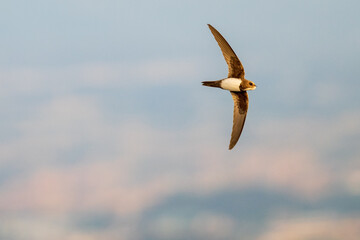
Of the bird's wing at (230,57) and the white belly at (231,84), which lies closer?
the bird's wing at (230,57)

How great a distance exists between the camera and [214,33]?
28562mm

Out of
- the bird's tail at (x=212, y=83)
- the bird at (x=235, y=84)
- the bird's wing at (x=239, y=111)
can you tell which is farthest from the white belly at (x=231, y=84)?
the bird's wing at (x=239, y=111)

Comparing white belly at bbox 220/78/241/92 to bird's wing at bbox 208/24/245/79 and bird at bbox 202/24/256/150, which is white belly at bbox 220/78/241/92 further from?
bird's wing at bbox 208/24/245/79

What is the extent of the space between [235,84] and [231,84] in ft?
0.70

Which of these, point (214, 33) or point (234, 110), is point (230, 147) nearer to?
point (234, 110)

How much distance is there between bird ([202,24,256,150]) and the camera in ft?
93.6

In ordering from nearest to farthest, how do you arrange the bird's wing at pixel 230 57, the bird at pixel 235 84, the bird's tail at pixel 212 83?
the bird's wing at pixel 230 57 < the bird at pixel 235 84 < the bird's tail at pixel 212 83

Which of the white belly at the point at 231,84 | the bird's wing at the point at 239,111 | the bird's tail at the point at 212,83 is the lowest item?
the bird's wing at the point at 239,111

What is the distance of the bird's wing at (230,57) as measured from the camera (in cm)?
2841

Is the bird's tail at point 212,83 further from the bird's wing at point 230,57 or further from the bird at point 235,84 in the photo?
the bird's wing at point 230,57

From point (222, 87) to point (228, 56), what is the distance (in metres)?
1.72

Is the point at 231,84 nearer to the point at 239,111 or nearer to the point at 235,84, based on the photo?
the point at 235,84

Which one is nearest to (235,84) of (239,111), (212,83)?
(212,83)

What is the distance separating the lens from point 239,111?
1174 inches
